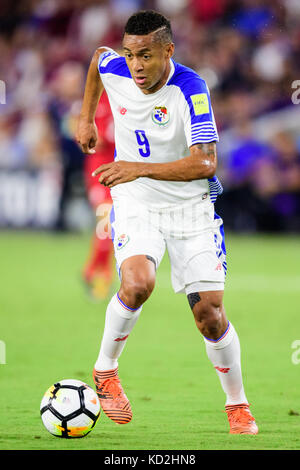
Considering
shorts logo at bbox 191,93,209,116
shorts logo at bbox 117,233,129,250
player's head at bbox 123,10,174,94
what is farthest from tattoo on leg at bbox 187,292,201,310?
player's head at bbox 123,10,174,94

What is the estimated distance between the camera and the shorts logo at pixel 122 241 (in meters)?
4.75

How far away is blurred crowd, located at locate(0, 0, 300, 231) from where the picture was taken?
14.6 meters

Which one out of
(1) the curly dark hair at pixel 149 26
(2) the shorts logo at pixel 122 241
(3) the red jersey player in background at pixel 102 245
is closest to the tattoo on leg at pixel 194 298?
(2) the shorts logo at pixel 122 241

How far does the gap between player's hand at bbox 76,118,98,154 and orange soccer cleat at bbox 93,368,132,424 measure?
4.22ft

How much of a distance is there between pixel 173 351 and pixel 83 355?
0.72m

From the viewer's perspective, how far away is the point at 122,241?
477 cm

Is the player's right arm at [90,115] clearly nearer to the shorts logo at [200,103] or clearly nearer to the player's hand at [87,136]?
the player's hand at [87,136]

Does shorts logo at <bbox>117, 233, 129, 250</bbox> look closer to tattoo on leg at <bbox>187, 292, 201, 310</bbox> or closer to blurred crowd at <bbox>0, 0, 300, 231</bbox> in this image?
tattoo on leg at <bbox>187, 292, 201, 310</bbox>

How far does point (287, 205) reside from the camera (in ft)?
48.8

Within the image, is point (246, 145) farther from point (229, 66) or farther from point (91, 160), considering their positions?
point (91, 160)

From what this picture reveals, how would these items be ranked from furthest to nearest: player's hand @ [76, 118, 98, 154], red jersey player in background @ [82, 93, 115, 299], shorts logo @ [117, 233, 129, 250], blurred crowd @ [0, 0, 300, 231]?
blurred crowd @ [0, 0, 300, 231], red jersey player in background @ [82, 93, 115, 299], player's hand @ [76, 118, 98, 154], shorts logo @ [117, 233, 129, 250]

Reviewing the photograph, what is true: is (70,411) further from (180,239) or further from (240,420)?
(180,239)
